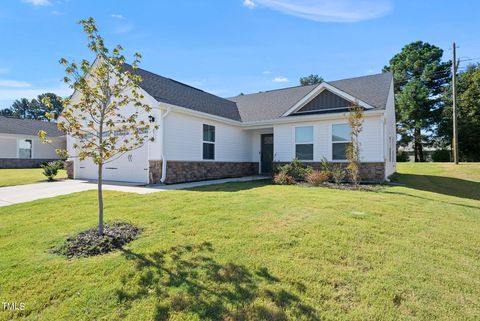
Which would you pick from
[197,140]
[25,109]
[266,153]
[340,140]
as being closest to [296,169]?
[340,140]

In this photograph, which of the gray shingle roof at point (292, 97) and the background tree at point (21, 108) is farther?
the background tree at point (21, 108)

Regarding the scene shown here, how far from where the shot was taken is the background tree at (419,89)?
28781 mm

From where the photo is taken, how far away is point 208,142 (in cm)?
1292

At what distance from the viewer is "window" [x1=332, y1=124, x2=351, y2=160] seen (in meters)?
12.0

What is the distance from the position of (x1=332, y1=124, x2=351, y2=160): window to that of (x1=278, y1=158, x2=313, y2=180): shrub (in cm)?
151

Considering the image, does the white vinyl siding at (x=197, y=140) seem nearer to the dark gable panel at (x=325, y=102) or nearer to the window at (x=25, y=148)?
the dark gable panel at (x=325, y=102)

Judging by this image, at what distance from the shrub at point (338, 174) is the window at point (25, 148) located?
2759 centimetres

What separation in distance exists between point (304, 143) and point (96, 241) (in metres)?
10.8

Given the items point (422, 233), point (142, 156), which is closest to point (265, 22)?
point (142, 156)

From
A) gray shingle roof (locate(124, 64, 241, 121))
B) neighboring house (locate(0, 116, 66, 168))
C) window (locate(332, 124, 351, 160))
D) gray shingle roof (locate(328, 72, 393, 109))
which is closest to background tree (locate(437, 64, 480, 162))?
gray shingle roof (locate(328, 72, 393, 109))

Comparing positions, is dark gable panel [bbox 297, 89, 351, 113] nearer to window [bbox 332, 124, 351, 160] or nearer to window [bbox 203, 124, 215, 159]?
window [bbox 332, 124, 351, 160]

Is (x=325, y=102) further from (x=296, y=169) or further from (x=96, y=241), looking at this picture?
(x=96, y=241)

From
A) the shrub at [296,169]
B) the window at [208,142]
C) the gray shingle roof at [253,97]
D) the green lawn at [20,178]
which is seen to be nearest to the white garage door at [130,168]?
the gray shingle roof at [253,97]

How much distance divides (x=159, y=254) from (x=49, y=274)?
4.40 feet
